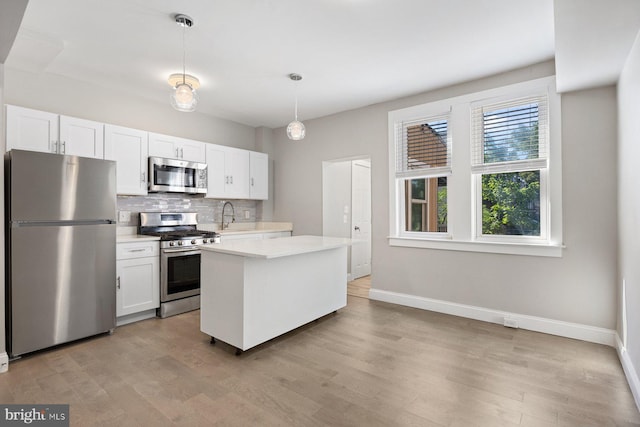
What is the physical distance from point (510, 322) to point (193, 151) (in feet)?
14.4

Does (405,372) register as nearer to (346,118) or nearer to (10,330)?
(10,330)

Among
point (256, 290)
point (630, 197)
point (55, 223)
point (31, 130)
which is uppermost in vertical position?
point (31, 130)

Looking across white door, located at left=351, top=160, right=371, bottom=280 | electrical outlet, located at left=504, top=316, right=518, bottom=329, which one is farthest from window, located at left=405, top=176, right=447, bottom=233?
white door, located at left=351, top=160, right=371, bottom=280

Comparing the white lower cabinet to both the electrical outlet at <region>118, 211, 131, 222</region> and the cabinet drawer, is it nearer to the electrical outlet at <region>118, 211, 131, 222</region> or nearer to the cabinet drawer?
the cabinet drawer

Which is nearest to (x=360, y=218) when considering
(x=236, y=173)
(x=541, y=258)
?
(x=236, y=173)

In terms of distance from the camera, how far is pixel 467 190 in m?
3.76

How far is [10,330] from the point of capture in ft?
8.70

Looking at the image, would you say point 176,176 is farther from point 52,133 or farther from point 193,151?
point 52,133

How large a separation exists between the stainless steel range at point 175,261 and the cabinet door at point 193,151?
823 millimetres

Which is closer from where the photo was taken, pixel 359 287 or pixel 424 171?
pixel 424 171

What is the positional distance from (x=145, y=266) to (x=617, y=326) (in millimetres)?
4712

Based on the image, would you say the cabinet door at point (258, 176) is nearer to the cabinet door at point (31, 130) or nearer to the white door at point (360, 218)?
the white door at point (360, 218)

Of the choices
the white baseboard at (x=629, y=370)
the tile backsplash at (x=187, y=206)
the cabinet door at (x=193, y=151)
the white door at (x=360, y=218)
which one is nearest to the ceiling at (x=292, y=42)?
the cabinet door at (x=193, y=151)

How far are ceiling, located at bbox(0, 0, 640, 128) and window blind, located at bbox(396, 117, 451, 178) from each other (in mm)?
441
